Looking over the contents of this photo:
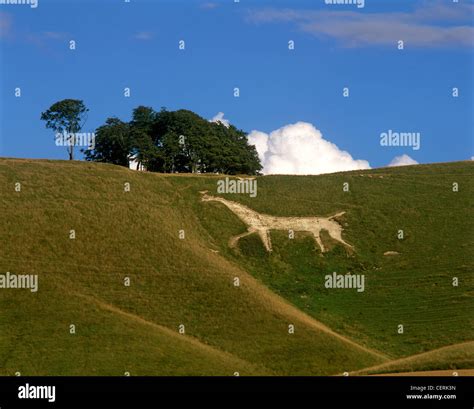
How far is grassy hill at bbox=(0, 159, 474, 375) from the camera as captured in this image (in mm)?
64625

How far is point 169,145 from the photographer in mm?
113875

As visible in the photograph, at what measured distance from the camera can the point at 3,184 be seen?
88375 mm

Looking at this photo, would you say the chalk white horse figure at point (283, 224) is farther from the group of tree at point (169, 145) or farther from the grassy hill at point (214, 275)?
the group of tree at point (169, 145)

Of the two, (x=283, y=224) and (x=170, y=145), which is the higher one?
(x=170, y=145)

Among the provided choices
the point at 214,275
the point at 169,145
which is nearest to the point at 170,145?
the point at 169,145

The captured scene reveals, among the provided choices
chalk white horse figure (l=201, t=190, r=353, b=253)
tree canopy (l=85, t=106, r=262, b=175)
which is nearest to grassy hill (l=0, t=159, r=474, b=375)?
chalk white horse figure (l=201, t=190, r=353, b=253)

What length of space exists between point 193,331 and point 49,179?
28.2m

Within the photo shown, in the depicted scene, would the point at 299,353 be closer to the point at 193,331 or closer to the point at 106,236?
the point at 193,331

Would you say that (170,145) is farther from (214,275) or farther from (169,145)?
(214,275)

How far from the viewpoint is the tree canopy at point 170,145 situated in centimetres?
11400

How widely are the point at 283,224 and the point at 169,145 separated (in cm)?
2763

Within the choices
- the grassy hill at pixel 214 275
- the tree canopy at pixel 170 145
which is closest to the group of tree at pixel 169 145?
the tree canopy at pixel 170 145
